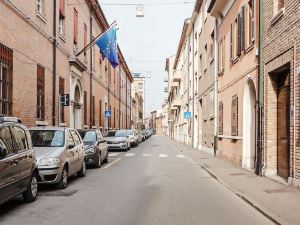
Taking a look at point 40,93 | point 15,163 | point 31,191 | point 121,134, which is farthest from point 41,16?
point 121,134

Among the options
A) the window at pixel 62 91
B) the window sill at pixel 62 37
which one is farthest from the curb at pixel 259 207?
the window sill at pixel 62 37

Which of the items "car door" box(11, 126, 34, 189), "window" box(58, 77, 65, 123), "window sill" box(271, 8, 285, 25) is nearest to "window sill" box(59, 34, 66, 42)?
"window" box(58, 77, 65, 123)

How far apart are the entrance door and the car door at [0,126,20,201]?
7302 mm

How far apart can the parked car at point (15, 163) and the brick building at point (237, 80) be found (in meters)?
8.29

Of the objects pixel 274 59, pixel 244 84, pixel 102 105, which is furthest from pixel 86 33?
pixel 274 59

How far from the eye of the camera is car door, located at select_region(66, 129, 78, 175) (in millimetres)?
12899

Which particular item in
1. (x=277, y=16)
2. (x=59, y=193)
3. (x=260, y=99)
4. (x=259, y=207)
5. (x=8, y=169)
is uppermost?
(x=277, y=16)

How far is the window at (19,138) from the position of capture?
9195 millimetres

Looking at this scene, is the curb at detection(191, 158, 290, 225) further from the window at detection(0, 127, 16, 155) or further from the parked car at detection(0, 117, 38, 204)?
the window at detection(0, 127, 16, 155)

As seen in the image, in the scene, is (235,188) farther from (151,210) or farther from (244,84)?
(244,84)

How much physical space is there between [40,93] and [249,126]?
9.32m

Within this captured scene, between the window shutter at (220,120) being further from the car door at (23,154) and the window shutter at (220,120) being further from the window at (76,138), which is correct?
the car door at (23,154)

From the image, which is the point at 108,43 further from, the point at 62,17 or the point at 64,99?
the point at 64,99

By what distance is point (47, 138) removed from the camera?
514 inches
